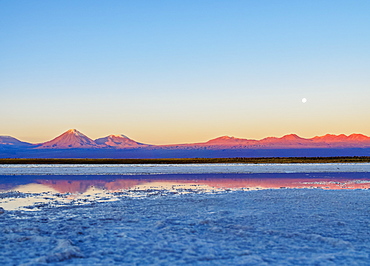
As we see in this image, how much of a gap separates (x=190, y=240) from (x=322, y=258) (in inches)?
103

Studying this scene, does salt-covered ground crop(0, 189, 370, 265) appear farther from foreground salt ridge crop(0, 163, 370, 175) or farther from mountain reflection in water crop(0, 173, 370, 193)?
foreground salt ridge crop(0, 163, 370, 175)

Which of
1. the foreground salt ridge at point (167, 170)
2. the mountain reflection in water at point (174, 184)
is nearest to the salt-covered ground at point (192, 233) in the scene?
the mountain reflection in water at point (174, 184)

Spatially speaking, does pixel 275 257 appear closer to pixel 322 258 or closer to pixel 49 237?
pixel 322 258

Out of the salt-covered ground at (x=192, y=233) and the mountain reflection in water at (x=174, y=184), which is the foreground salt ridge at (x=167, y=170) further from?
the salt-covered ground at (x=192, y=233)

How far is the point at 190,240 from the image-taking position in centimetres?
762

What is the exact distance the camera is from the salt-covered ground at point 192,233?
637 centimetres

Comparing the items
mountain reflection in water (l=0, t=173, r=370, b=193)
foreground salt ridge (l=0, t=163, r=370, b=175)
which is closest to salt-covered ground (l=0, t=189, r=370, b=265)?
mountain reflection in water (l=0, t=173, r=370, b=193)

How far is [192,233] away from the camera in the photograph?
8289mm

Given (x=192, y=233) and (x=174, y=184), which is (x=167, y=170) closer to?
(x=174, y=184)

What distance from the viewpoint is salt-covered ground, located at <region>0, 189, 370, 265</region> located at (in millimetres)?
6367

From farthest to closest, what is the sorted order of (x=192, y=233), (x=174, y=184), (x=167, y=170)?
(x=167, y=170) < (x=174, y=184) < (x=192, y=233)

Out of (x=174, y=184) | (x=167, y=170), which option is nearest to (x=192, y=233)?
(x=174, y=184)

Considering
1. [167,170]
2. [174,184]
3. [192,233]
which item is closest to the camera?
[192,233]

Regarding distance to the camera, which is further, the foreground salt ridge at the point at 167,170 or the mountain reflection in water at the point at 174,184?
the foreground salt ridge at the point at 167,170
